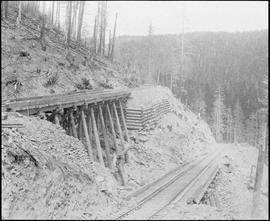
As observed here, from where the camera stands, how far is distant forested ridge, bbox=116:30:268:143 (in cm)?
7462

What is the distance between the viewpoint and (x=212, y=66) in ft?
364

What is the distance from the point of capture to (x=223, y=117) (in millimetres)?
65812

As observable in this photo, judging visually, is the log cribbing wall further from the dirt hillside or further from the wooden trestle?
the dirt hillside

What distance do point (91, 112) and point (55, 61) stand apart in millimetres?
9551

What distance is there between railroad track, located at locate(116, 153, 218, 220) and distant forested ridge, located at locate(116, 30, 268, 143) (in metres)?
37.4

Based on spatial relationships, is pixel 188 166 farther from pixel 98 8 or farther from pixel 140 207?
pixel 98 8

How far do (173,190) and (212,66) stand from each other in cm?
9738

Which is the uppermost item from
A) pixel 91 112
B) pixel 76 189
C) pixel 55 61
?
pixel 55 61

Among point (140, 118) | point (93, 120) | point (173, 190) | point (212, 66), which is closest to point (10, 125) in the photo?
point (93, 120)

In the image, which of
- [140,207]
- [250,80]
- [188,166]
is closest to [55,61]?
[188,166]

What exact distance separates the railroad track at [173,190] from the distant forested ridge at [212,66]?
37.4 meters

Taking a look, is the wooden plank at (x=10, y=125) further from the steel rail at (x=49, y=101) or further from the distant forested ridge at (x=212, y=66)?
the distant forested ridge at (x=212, y=66)

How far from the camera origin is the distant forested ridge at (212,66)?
7462 centimetres

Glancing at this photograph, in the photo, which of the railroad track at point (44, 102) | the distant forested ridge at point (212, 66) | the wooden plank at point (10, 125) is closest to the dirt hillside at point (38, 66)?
the railroad track at point (44, 102)
